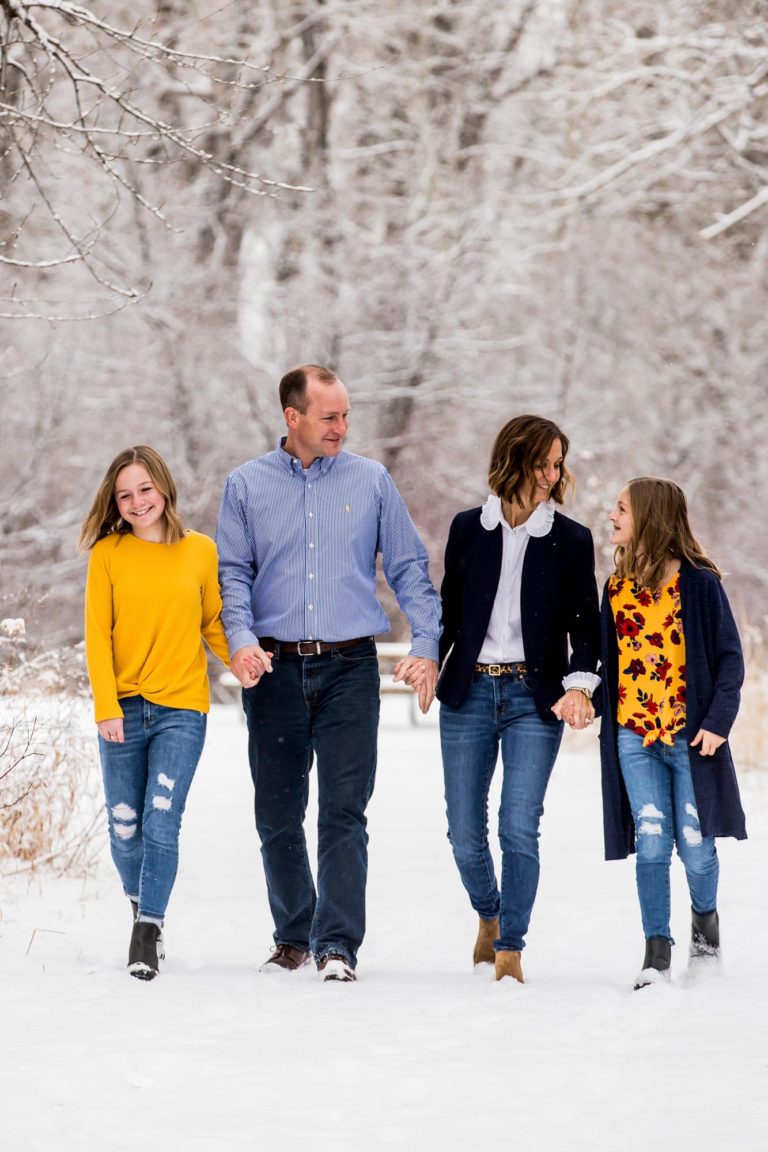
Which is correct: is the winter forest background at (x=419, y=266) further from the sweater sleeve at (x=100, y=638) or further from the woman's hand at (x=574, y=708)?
the woman's hand at (x=574, y=708)

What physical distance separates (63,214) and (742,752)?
1447 centimetres

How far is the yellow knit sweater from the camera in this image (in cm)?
498

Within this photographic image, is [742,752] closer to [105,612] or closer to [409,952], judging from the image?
[409,952]

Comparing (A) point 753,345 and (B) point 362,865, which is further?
(A) point 753,345

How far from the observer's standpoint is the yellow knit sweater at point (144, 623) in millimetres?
4977

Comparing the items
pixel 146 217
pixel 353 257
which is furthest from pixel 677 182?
pixel 146 217

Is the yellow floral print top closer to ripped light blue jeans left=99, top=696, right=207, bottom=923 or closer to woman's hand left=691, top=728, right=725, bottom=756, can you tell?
woman's hand left=691, top=728, right=725, bottom=756

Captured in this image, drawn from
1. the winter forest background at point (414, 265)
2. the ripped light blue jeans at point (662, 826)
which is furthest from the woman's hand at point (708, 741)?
the winter forest background at point (414, 265)

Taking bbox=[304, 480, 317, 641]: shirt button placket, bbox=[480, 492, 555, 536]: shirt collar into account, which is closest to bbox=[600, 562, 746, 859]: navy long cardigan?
bbox=[480, 492, 555, 536]: shirt collar

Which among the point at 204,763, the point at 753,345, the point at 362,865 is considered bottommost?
the point at 204,763

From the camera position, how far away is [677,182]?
24.8 meters

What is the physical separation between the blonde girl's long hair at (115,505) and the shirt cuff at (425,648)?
2.74ft

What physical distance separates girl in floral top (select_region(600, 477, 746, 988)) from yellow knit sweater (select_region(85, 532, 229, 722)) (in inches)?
52.3

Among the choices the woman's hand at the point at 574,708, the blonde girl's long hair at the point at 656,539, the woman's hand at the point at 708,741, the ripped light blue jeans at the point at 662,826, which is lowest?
the ripped light blue jeans at the point at 662,826
